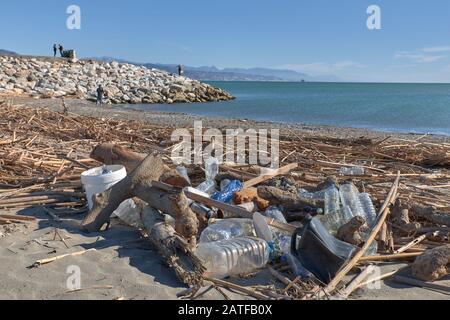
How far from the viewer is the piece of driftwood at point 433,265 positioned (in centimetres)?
309

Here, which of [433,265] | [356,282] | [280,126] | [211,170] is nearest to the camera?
[356,282]

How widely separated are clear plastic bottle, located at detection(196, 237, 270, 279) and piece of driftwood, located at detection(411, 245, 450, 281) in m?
1.09

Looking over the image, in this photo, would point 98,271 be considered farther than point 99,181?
No

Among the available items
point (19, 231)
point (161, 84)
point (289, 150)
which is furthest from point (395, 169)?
point (161, 84)

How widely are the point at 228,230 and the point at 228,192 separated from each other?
75 centimetres

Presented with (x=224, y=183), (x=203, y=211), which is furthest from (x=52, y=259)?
(x=224, y=183)

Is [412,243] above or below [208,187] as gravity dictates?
below

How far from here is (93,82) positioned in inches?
1355

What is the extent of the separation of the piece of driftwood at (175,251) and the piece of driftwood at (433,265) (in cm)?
154

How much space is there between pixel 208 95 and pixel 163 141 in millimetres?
32887

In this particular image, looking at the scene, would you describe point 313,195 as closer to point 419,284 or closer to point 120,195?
point 419,284

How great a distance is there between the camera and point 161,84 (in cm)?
3850

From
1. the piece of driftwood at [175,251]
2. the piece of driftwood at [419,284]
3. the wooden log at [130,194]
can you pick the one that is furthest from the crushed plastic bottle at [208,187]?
the piece of driftwood at [419,284]

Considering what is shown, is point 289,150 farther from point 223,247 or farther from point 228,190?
point 223,247
